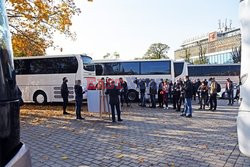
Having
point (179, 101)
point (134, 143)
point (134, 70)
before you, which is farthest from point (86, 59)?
point (134, 143)

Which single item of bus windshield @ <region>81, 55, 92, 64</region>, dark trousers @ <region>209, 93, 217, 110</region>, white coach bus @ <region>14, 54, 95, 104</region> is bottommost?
dark trousers @ <region>209, 93, 217, 110</region>

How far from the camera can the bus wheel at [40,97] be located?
1837 cm

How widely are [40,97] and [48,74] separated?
1.66 m

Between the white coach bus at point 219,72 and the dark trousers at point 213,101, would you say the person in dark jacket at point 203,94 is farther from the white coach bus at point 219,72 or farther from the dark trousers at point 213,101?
the white coach bus at point 219,72

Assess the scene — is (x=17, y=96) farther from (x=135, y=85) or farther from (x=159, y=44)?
(x=159, y=44)

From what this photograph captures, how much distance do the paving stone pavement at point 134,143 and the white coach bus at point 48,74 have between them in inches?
280

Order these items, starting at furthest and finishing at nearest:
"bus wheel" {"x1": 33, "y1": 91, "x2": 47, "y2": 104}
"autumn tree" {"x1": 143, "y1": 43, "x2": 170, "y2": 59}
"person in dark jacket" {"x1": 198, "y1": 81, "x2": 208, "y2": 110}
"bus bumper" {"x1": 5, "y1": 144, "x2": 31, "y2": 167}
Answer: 1. "autumn tree" {"x1": 143, "y1": 43, "x2": 170, "y2": 59}
2. "bus wheel" {"x1": 33, "y1": 91, "x2": 47, "y2": 104}
3. "person in dark jacket" {"x1": 198, "y1": 81, "x2": 208, "y2": 110}
4. "bus bumper" {"x1": 5, "y1": 144, "x2": 31, "y2": 167}

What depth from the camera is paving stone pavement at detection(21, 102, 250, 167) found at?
18.9ft

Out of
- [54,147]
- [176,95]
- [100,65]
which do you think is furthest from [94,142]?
[100,65]

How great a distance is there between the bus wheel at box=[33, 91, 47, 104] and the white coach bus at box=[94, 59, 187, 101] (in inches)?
203

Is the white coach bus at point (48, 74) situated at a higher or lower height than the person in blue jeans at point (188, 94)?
higher

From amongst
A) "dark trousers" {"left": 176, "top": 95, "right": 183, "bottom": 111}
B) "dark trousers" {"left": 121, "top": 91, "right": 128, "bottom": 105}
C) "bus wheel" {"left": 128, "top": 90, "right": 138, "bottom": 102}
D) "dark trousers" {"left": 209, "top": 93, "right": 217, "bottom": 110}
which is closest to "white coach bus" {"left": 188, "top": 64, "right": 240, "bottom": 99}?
"bus wheel" {"left": 128, "top": 90, "right": 138, "bottom": 102}

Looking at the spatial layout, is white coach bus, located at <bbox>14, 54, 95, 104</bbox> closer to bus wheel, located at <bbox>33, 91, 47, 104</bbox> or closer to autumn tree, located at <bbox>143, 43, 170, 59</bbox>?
bus wheel, located at <bbox>33, 91, 47, 104</bbox>

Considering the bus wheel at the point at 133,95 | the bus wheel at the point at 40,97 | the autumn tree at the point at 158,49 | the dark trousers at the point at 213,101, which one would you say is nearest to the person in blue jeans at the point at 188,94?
the dark trousers at the point at 213,101
